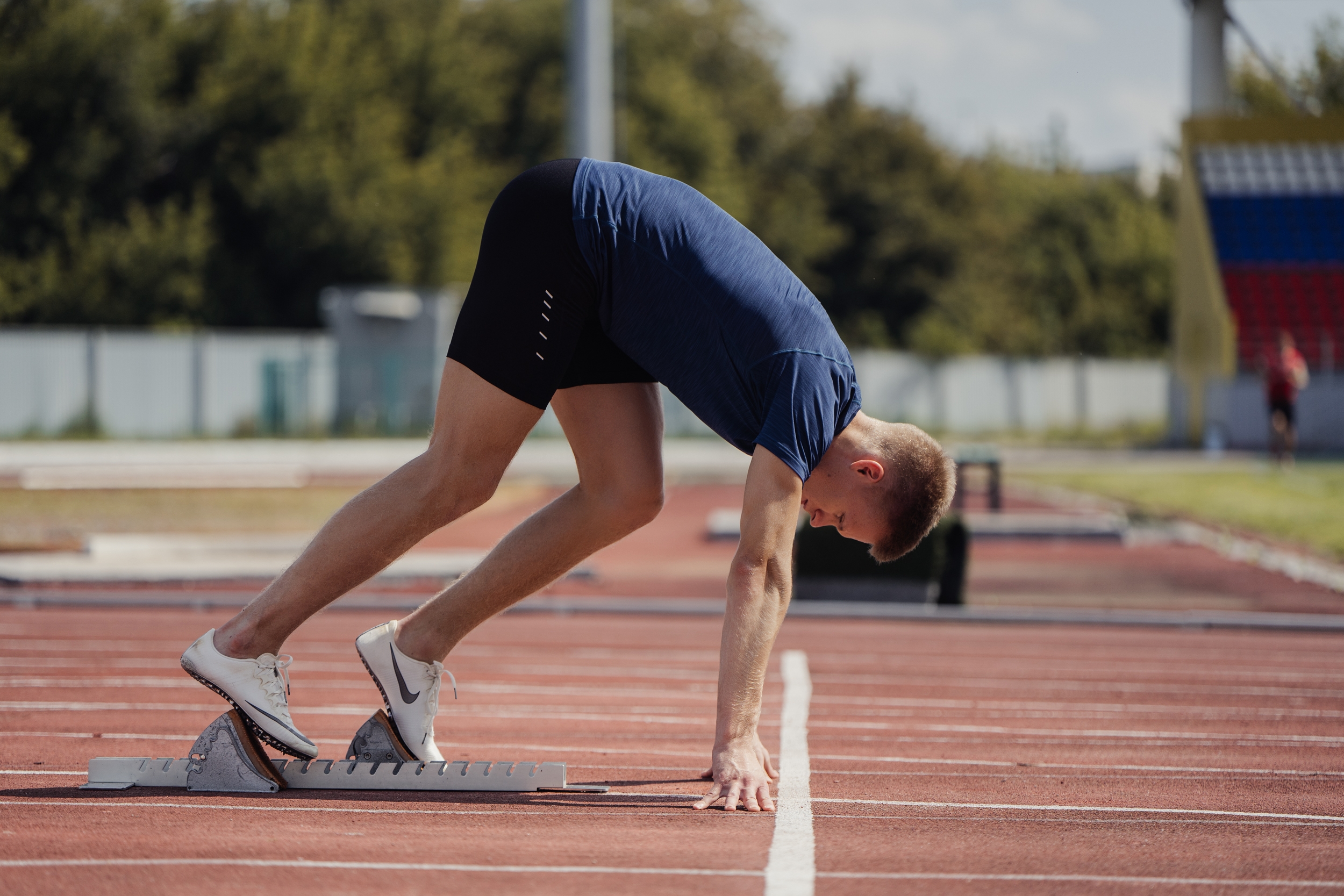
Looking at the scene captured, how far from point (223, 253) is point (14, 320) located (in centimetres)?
578

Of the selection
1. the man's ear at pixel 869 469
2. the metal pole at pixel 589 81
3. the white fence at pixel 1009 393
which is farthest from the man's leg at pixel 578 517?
the white fence at pixel 1009 393

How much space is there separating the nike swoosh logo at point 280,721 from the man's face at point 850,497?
1.39 metres

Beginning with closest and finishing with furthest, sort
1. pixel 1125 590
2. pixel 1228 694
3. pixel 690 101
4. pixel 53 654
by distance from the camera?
pixel 1228 694 < pixel 53 654 < pixel 1125 590 < pixel 690 101

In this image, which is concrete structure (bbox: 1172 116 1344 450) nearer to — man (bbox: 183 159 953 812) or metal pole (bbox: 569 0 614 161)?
metal pole (bbox: 569 0 614 161)

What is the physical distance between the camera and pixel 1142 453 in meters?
32.7

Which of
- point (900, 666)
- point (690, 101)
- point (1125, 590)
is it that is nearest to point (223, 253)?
point (690, 101)

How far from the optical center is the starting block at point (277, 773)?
154 inches

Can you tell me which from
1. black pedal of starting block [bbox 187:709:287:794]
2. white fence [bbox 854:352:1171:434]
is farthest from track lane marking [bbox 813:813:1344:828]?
white fence [bbox 854:352:1171:434]

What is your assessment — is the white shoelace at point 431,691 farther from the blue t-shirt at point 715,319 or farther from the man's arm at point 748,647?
the blue t-shirt at point 715,319

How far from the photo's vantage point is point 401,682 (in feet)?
13.3

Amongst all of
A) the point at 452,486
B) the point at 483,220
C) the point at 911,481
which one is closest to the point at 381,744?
the point at 452,486

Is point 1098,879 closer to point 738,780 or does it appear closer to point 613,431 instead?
point 738,780

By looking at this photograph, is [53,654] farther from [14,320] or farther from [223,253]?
[223,253]

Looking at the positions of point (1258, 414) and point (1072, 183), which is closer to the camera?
point (1258, 414)
